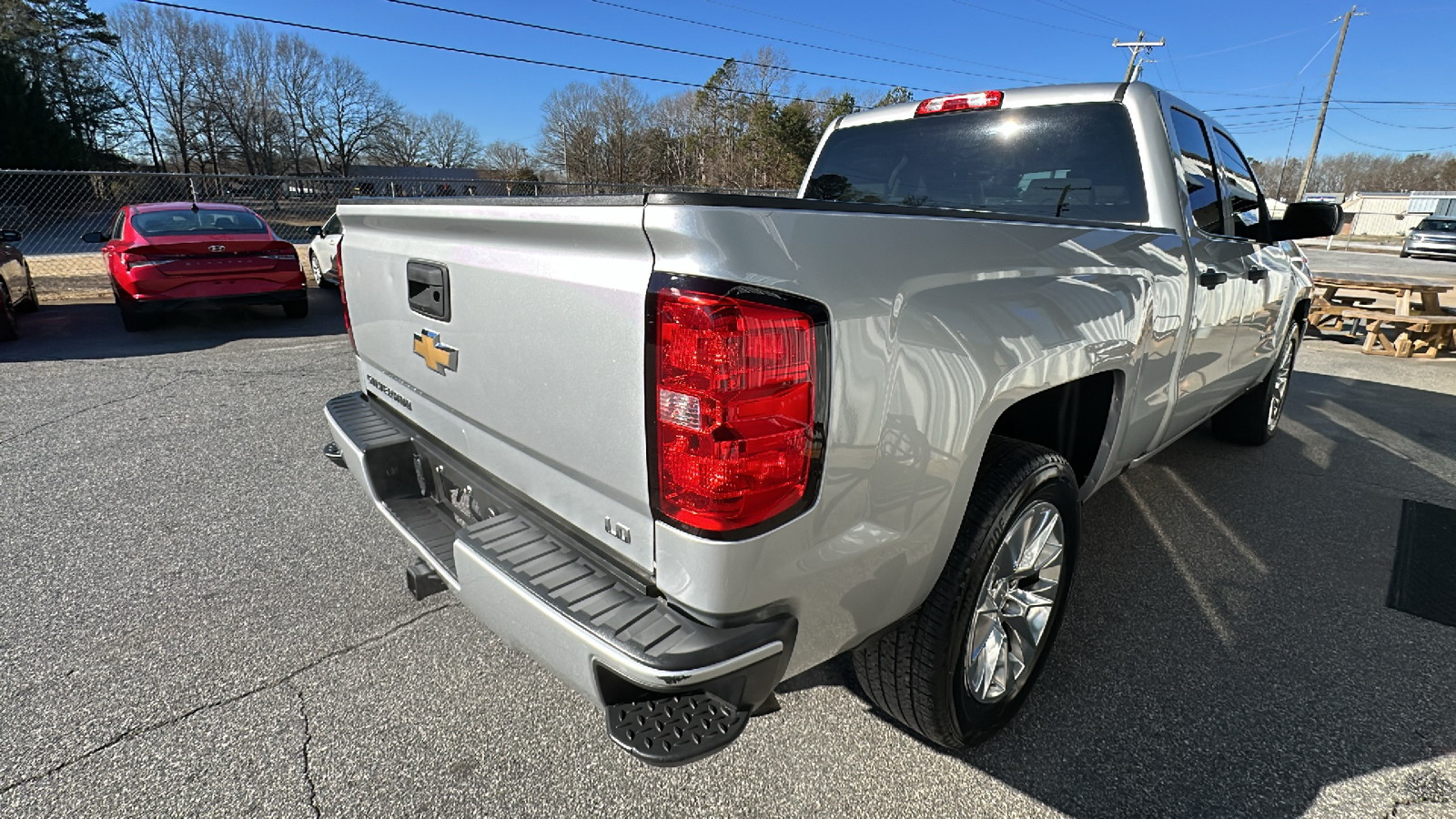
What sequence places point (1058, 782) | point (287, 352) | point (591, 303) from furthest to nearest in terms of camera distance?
1. point (287, 352)
2. point (1058, 782)
3. point (591, 303)

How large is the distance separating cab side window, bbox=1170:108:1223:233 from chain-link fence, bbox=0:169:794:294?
37.0 ft

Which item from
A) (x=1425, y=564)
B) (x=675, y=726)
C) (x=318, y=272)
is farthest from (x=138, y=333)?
(x=1425, y=564)

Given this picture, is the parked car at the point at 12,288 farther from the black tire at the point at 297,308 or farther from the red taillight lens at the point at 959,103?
the red taillight lens at the point at 959,103

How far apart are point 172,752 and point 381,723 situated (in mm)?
557

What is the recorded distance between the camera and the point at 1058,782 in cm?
206

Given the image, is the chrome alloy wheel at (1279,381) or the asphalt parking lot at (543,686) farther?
the chrome alloy wheel at (1279,381)

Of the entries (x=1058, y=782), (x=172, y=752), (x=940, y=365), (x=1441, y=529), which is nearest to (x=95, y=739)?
(x=172, y=752)

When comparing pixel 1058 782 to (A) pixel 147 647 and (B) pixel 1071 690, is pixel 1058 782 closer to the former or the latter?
(B) pixel 1071 690

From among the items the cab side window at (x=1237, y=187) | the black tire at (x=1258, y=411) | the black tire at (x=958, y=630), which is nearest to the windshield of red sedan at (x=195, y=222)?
the black tire at (x=958, y=630)

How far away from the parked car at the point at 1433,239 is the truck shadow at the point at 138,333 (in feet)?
106

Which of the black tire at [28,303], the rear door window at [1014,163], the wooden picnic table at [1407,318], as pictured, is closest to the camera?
the rear door window at [1014,163]

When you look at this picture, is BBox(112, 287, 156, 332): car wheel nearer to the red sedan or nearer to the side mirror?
the red sedan

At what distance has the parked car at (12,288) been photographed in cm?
767

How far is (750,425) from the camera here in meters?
1.37
